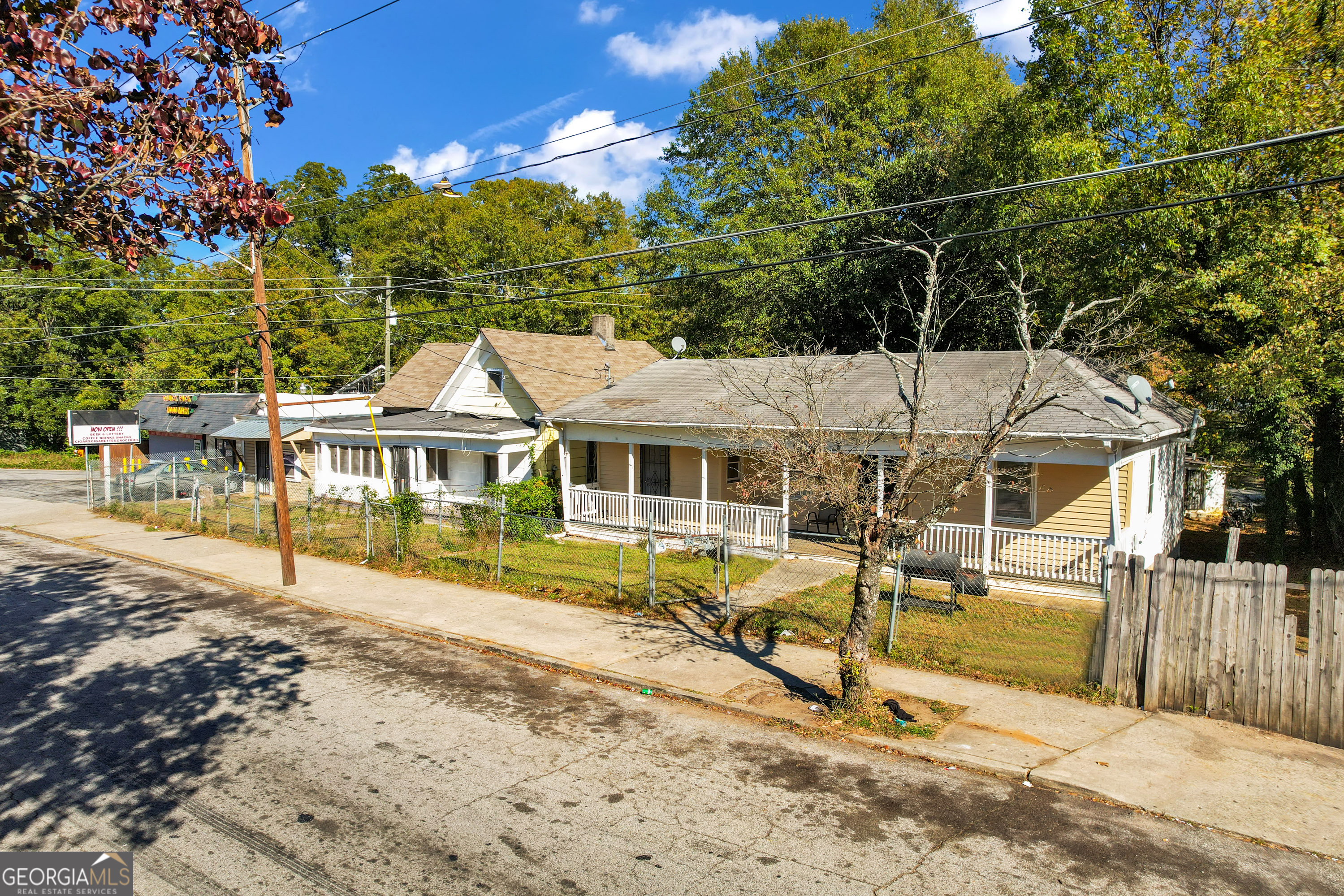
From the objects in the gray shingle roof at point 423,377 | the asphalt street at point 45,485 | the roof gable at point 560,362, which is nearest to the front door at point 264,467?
the asphalt street at point 45,485

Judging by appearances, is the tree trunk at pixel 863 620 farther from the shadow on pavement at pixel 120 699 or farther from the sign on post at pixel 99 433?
the sign on post at pixel 99 433

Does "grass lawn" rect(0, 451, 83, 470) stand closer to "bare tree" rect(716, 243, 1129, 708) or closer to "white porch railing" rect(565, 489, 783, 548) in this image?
"white porch railing" rect(565, 489, 783, 548)

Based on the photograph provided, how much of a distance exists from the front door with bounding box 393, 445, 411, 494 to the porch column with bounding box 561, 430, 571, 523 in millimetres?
6851

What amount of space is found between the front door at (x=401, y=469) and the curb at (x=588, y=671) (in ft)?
25.7

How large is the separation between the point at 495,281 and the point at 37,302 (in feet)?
104

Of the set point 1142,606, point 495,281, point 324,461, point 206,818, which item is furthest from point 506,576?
point 495,281

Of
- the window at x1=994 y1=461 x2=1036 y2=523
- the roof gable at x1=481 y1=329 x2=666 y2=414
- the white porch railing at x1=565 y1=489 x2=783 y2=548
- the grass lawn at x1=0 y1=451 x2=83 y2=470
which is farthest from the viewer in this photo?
the grass lawn at x1=0 y1=451 x2=83 y2=470

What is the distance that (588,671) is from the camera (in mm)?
10094

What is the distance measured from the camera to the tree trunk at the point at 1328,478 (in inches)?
674

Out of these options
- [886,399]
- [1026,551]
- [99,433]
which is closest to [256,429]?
[99,433]

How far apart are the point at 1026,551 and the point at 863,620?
7396mm

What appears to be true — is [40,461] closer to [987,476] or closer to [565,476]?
[565,476]

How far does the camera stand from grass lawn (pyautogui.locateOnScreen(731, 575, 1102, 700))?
377 inches

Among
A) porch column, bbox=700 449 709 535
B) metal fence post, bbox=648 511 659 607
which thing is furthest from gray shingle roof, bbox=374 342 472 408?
metal fence post, bbox=648 511 659 607
